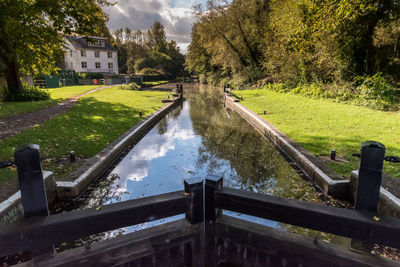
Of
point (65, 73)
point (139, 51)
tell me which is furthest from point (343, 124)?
point (139, 51)

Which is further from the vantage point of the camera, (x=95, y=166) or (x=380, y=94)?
(x=380, y=94)

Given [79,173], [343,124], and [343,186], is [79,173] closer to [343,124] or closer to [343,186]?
[343,186]

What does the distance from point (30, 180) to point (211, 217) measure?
6.33ft

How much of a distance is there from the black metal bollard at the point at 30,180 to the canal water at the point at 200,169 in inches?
46.0

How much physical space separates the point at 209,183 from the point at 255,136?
8430 millimetres

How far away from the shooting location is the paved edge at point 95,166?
5.22 meters

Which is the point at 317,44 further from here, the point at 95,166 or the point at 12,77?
the point at 12,77

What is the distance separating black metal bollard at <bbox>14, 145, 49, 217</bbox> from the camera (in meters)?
2.35

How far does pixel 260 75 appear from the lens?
108 ft

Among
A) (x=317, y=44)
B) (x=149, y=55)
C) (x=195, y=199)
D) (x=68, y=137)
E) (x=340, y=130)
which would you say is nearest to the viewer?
(x=195, y=199)

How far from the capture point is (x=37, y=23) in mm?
14805

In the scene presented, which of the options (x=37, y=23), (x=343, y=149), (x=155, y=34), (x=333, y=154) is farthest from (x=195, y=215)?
(x=155, y=34)

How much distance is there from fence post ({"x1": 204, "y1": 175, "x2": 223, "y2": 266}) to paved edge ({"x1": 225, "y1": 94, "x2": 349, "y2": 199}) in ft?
12.0

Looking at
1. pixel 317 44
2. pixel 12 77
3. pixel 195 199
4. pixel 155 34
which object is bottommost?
pixel 195 199
